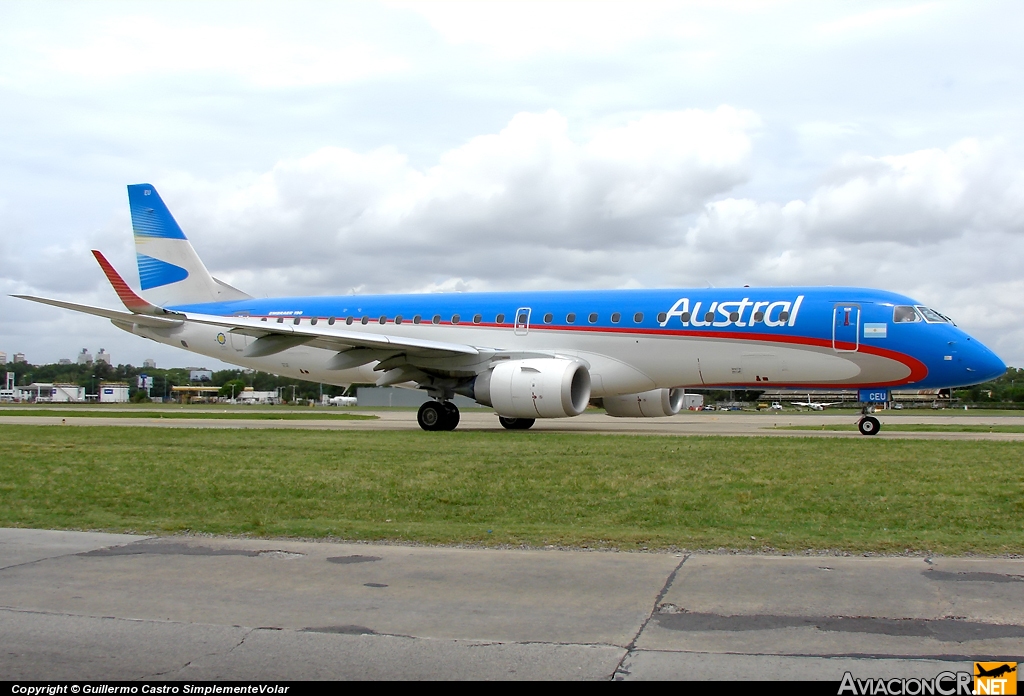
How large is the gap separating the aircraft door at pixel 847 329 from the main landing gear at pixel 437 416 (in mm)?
9221

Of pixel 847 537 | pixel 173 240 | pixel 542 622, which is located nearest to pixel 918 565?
pixel 847 537

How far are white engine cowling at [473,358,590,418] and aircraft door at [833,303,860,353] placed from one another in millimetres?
5588

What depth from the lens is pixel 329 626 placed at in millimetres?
5406

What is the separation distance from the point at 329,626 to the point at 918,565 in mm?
4355

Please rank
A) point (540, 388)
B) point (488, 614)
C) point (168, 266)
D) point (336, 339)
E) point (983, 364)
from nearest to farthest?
point (488, 614) < point (983, 364) < point (540, 388) < point (336, 339) < point (168, 266)

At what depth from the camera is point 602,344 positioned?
22.3 m

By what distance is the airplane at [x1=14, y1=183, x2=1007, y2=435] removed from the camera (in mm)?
19750

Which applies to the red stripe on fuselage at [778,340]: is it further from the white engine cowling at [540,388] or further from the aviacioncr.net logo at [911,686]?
the aviacioncr.net logo at [911,686]

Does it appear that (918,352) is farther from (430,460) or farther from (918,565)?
(918,565)

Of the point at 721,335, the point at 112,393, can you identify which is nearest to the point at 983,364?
the point at 721,335

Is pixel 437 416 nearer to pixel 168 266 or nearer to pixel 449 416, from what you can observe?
pixel 449 416

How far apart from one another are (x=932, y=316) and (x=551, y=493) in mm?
12527

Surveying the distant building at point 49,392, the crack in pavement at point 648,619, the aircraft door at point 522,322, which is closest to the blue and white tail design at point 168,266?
the aircraft door at point 522,322

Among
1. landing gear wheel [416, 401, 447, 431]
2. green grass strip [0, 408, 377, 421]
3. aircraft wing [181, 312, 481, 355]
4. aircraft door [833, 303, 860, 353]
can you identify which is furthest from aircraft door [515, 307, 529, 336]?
green grass strip [0, 408, 377, 421]
